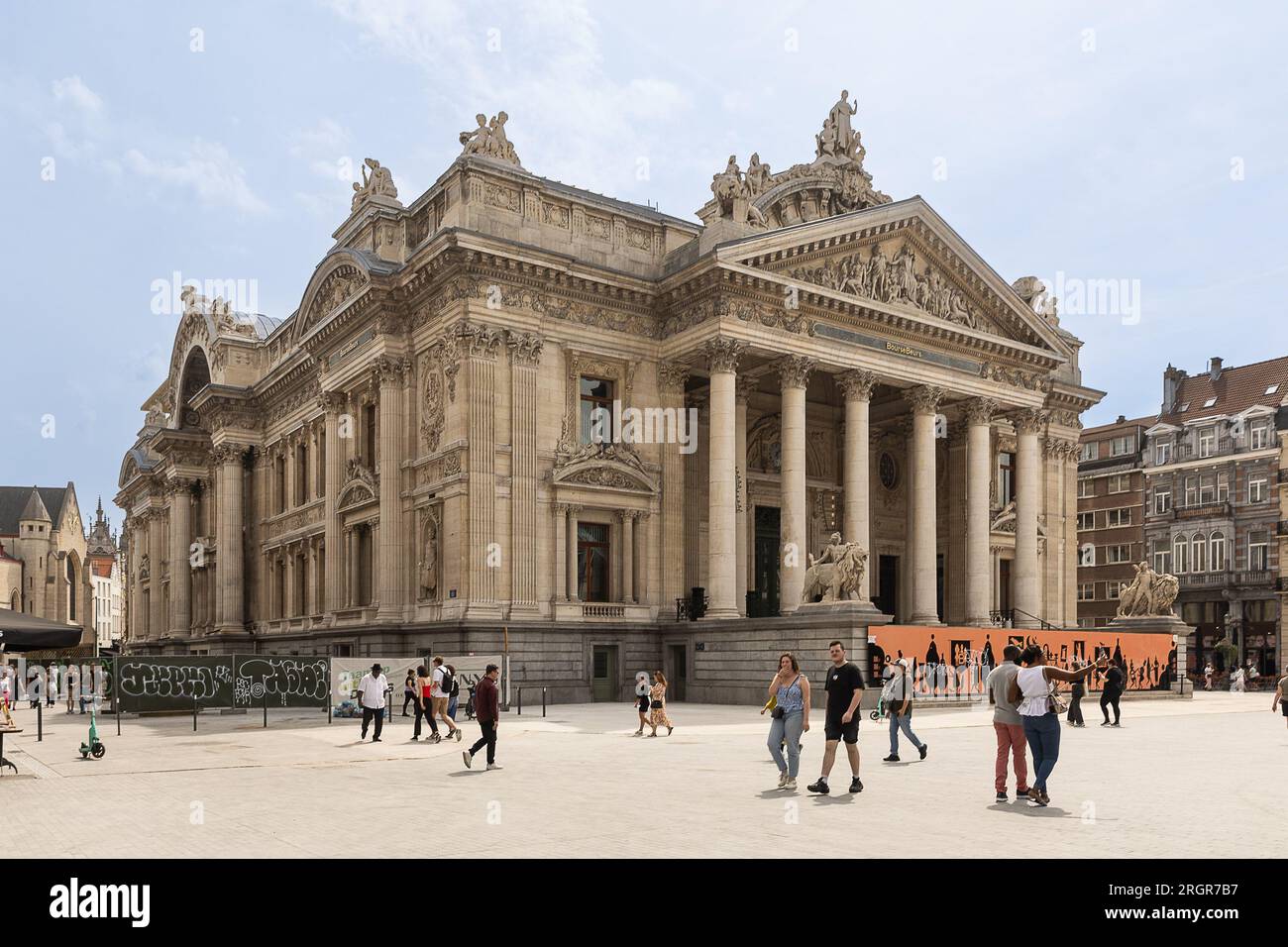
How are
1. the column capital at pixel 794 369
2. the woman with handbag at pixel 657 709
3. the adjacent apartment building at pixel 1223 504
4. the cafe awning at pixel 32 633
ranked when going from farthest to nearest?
the adjacent apartment building at pixel 1223 504 < the column capital at pixel 794 369 < the woman with handbag at pixel 657 709 < the cafe awning at pixel 32 633

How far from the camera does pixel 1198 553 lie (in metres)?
81.6

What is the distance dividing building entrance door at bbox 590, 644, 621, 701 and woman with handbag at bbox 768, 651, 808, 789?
2431 cm

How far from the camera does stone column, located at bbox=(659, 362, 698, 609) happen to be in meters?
42.5

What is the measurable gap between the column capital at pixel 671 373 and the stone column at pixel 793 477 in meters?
3.51

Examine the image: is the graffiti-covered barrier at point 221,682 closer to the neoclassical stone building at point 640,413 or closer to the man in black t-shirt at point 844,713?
the neoclassical stone building at point 640,413

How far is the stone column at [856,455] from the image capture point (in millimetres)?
43656

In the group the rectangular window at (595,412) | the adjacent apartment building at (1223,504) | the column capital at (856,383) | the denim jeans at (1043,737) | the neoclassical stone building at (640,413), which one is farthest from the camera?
the adjacent apartment building at (1223,504)

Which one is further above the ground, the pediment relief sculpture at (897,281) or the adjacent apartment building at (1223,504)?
the pediment relief sculpture at (897,281)

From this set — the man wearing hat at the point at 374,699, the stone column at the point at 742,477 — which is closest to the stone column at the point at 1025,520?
the stone column at the point at 742,477

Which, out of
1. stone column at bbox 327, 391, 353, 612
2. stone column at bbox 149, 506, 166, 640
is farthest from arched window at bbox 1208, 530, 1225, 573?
stone column at bbox 149, 506, 166, 640

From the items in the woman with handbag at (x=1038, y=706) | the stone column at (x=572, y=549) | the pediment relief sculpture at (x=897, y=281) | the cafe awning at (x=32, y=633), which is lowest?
the woman with handbag at (x=1038, y=706)
